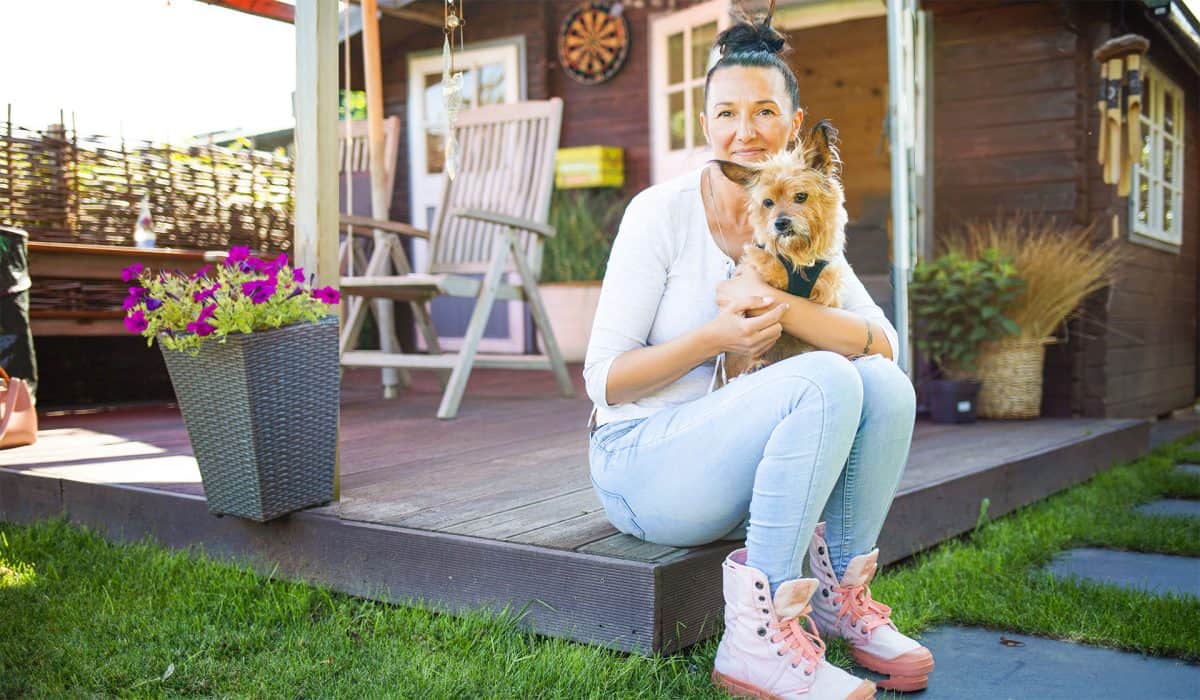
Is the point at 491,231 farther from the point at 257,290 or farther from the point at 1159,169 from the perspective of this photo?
the point at 1159,169

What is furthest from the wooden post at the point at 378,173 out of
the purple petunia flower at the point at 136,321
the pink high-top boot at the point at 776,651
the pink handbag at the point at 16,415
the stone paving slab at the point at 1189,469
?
the stone paving slab at the point at 1189,469

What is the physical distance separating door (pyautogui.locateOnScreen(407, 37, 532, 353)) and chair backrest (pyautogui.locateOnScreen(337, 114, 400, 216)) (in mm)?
1943

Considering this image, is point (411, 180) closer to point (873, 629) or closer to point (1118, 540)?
point (1118, 540)

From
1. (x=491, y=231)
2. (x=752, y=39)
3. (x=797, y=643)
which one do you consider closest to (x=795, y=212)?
(x=752, y=39)

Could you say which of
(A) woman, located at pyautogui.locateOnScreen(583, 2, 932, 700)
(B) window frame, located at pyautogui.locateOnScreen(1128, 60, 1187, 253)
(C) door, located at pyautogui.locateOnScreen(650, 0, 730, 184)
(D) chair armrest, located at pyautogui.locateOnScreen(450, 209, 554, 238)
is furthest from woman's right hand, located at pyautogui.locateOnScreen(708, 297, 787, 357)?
(B) window frame, located at pyautogui.locateOnScreen(1128, 60, 1187, 253)

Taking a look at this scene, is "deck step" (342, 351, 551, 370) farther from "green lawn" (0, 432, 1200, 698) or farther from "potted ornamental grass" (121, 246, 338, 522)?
"potted ornamental grass" (121, 246, 338, 522)

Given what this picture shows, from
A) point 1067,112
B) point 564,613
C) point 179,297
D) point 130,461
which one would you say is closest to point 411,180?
point 1067,112

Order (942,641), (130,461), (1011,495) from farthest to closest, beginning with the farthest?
1. (1011,495)
2. (130,461)
3. (942,641)

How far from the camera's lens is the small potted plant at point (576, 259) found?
6.55m

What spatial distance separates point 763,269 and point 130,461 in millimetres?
1909

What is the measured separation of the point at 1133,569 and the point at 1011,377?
1.76 meters

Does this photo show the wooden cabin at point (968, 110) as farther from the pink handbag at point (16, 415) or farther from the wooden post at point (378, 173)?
the pink handbag at point (16, 415)

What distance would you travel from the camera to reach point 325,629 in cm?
183

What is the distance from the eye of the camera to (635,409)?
1.73 metres
